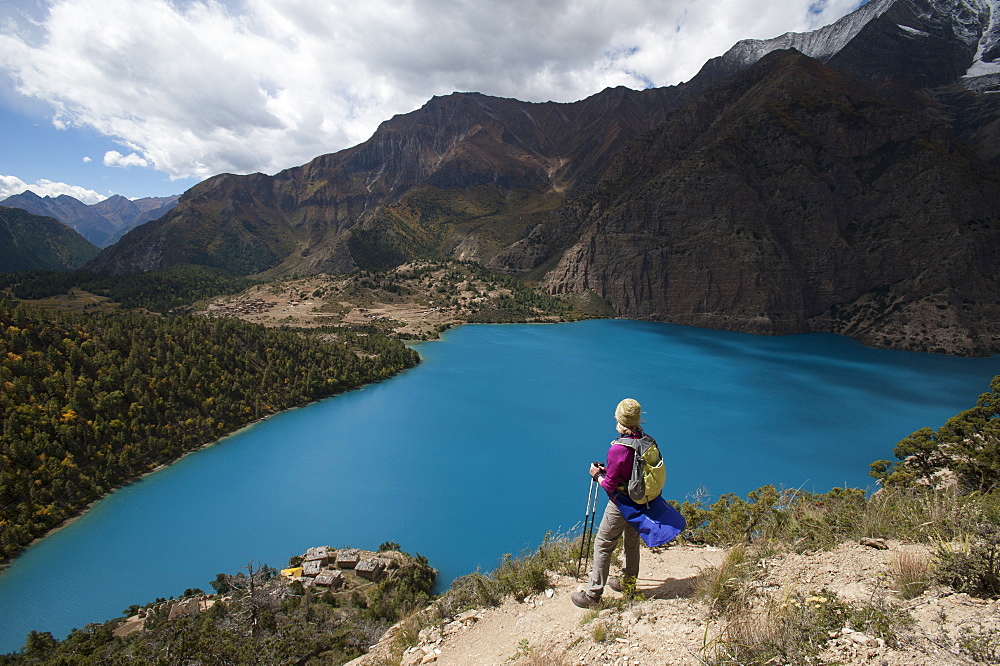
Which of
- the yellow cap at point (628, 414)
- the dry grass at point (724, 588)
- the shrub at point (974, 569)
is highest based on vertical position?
the yellow cap at point (628, 414)

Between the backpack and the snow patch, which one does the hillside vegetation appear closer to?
the backpack

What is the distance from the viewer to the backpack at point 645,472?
6.20 metres

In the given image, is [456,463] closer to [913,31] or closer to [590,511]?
[590,511]

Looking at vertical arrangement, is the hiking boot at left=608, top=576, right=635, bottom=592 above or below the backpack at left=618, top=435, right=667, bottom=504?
below

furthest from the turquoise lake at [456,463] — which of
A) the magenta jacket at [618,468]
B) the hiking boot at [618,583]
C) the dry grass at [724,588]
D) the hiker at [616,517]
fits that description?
the magenta jacket at [618,468]

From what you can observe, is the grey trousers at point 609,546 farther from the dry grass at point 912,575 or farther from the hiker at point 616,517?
the dry grass at point 912,575

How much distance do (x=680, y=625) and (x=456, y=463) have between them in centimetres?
3026

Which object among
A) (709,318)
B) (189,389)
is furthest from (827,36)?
(189,389)

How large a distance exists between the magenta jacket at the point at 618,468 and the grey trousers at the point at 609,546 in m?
0.35

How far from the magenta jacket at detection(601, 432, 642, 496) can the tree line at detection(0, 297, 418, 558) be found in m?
32.7

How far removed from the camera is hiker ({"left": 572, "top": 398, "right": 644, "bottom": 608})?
642 cm

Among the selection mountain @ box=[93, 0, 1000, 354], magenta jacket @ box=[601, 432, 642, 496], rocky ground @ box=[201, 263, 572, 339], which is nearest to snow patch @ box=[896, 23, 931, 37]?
mountain @ box=[93, 0, 1000, 354]

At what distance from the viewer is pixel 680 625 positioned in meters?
5.60

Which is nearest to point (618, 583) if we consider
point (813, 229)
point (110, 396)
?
point (110, 396)
